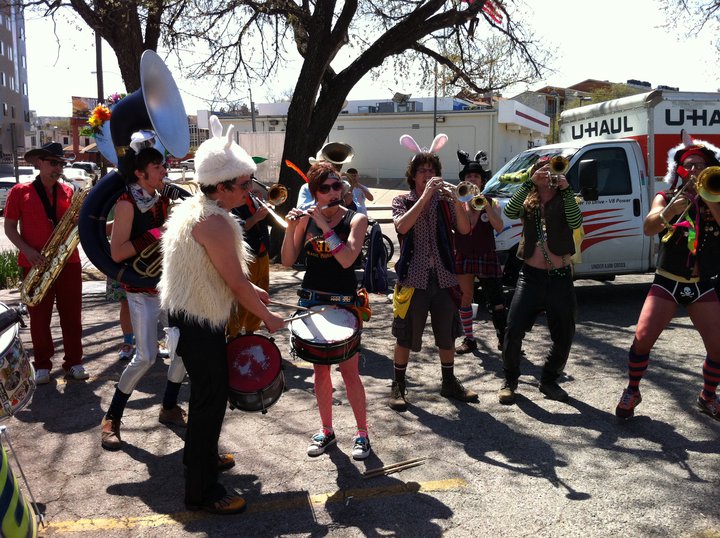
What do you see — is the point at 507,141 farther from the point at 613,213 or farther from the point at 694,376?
the point at 694,376

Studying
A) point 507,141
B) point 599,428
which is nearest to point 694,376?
point 599,428

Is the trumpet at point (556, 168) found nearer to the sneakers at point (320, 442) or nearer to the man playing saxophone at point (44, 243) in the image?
the sneakers at point (320, 442)

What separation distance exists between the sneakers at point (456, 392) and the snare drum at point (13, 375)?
9.72 feet

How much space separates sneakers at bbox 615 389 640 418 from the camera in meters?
4.57

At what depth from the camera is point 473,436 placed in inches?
174

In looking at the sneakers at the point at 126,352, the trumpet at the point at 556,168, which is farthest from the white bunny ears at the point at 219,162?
the sneakers at the point at 126,352

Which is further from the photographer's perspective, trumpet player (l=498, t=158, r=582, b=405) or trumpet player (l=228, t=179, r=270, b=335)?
trumpet player (l=228, t=179, r=270, b=335)

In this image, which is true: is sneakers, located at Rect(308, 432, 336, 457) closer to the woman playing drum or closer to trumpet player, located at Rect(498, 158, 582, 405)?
the woman playing drum

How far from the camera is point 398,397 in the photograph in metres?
4.95

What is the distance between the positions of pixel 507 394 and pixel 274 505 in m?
2.16

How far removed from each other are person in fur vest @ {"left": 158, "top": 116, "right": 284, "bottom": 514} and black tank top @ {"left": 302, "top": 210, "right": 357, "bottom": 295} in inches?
27.0

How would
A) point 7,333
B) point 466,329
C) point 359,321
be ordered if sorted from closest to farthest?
point 7,333 → point 359,321 → point 466,329

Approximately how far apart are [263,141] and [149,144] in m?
24.7

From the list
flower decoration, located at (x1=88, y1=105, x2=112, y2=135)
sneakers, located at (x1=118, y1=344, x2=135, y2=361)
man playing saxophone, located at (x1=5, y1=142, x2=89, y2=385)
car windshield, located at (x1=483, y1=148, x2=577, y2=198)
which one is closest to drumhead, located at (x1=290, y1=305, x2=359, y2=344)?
man playing saxophone, located at (x1=5, y1=142, x2=89, y2=385)
